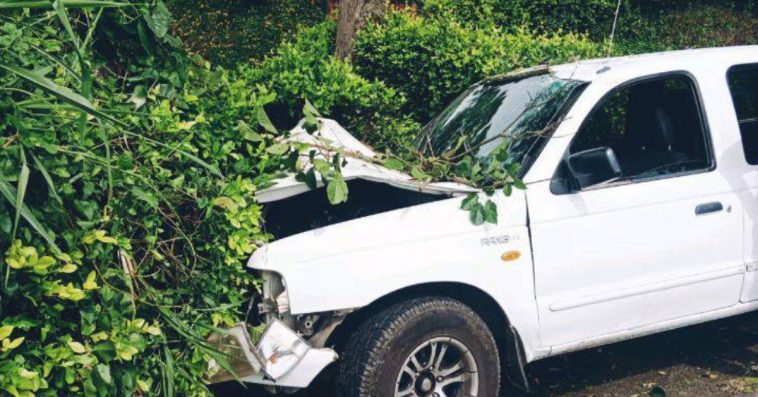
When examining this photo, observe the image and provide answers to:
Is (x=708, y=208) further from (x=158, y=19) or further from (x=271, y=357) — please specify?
(x=158, y=19)

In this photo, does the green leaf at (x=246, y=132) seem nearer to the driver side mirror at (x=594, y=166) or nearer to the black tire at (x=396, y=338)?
the black tire at (x=396, y=338)

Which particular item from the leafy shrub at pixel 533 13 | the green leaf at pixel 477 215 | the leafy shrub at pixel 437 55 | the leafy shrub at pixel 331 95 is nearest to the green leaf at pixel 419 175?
the green leaf at pixel 477 215

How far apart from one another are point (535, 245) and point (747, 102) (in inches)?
84.9

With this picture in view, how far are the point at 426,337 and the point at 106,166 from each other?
5.52 ft

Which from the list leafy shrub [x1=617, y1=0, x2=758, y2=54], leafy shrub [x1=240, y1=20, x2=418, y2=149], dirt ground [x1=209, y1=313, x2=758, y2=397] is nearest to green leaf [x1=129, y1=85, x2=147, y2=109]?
dirt ground [x1=209, y1=313, x2=758, y2=397]

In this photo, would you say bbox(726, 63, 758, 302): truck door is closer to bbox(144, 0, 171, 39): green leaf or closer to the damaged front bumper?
the damaged front bumper

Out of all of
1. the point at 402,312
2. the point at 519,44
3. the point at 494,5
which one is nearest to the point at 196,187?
the point at 402,312

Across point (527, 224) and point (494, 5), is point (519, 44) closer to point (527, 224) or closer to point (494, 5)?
point (494, 5)

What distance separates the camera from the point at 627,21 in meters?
11.8

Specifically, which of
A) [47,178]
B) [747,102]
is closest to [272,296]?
[47,178]

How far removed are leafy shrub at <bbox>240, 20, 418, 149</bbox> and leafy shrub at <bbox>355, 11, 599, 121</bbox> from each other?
554 mm

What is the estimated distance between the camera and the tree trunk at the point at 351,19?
844 centimetres

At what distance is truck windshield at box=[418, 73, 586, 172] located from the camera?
14.6 ft

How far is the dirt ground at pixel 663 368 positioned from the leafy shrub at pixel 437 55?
2.92 m
